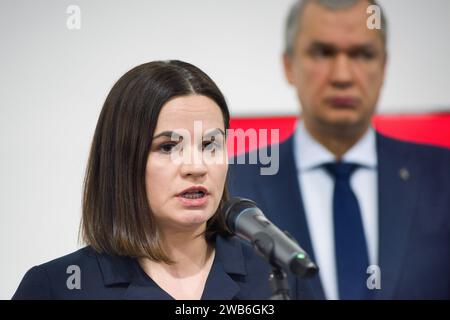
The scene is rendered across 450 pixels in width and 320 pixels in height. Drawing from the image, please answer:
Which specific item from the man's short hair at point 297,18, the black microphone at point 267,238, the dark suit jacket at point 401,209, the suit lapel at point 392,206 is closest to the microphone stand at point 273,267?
the black microphone at point 267,238

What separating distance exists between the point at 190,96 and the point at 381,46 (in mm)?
646

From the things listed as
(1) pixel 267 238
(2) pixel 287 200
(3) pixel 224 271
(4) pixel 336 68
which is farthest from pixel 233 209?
(4) pixel 336 68

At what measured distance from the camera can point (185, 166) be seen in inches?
64.6

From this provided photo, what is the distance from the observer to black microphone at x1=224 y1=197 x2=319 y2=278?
4.13ft

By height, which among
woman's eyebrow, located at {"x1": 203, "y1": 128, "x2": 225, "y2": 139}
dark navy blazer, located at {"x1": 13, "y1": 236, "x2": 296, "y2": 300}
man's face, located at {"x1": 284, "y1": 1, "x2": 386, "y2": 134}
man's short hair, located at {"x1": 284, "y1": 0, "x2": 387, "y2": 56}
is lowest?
dark navy blazer, located at {"x1": 13, "y1": 236, "x2": 296, "y2": 300}

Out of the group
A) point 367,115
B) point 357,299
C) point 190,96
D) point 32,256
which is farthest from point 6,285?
point 367,115

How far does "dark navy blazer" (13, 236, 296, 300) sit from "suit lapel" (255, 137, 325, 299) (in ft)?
0.74

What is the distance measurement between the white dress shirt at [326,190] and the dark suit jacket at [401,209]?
18 mm

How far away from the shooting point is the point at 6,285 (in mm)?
1985

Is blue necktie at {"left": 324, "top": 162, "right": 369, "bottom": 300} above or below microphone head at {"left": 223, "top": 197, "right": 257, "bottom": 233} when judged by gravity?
below

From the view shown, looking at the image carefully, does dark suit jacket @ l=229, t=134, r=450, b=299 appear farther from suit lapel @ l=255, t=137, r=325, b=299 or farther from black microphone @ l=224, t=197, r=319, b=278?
black microphone @ l=224, t=197, r=319, b=278

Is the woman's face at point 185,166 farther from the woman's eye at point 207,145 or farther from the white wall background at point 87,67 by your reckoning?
the white wall background at point 87,67

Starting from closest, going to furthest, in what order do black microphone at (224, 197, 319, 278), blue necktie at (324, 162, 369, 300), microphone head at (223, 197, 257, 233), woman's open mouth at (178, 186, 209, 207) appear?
black microphone at (224, 197, 319, 278) < microphone head at (223, 197, 257, 233) < woman's open mouth at (178, 186, 209, 207) < blue necktie at (324, 162, 369, 300)

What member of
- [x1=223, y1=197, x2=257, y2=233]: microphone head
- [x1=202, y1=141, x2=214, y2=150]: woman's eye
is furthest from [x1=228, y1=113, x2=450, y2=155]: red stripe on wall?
[x1=223, y1=197, x2=257, y2=233]: microphone head
